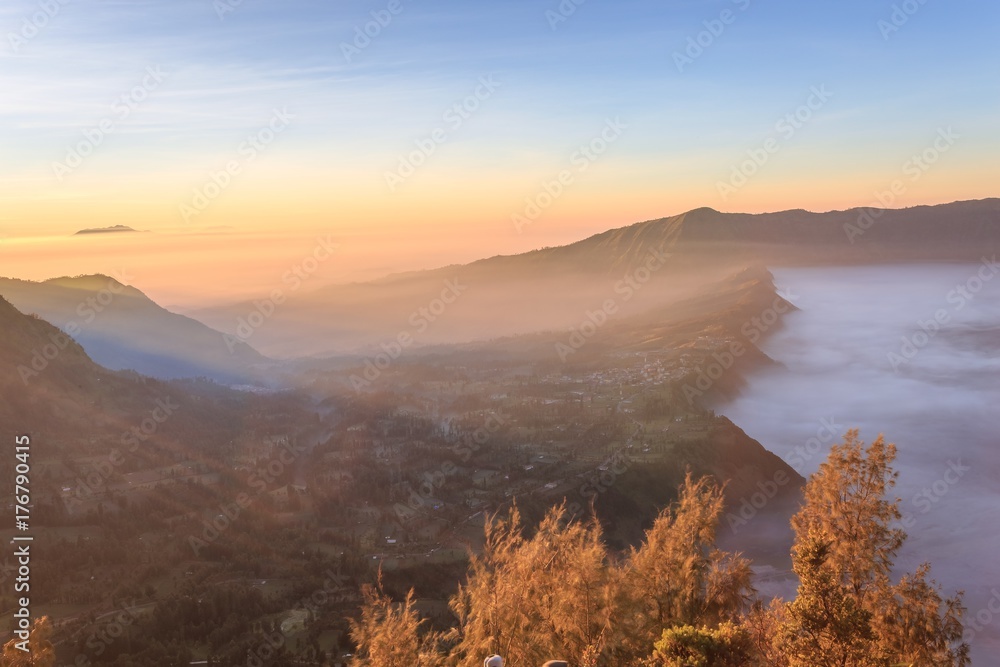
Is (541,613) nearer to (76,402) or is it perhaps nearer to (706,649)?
(706,649)

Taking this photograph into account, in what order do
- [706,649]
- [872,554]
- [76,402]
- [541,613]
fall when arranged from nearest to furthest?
1. [706,649]
2. [872,554]
3. [541,613]
4. [76,402]

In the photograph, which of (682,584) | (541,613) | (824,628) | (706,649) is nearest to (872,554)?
(824,628)

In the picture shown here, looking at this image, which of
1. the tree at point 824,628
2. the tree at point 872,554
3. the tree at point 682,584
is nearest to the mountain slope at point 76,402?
the tree at point 682,584

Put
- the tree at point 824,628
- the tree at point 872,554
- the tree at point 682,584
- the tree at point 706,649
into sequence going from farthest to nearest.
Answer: the tree at point 682,584 < the tree at point 872,554 < the tree at point 706,649 < the tree at point 824,628

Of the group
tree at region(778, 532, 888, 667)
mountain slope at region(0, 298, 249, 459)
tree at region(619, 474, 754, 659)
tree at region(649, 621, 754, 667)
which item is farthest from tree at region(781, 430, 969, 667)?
mountain slope at region(0, 298, 249, 459)

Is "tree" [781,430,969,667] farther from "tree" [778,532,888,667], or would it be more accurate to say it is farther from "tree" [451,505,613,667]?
"tree" [451,505,613,667]

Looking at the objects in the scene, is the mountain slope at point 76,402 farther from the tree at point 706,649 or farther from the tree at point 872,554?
the tree at point 872,554

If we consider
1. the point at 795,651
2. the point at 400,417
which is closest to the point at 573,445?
the point at 400,417

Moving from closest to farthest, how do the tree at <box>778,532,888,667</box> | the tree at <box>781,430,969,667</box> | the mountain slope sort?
the tree at <box>778,532,888,667</box> → the tree at <box>781,430,969,667</box> → the mountain slope

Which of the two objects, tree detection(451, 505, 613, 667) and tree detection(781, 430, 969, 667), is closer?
tree detection(781, 430, 969, 667)

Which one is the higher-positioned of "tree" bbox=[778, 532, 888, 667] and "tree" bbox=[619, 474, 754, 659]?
"tree" bbox=[778, 532, 888, 667]

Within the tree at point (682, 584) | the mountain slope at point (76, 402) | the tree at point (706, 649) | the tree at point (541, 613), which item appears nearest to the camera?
the tree at point (706, 649)
